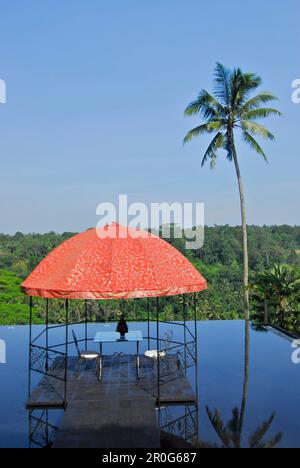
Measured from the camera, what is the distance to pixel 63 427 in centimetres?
650

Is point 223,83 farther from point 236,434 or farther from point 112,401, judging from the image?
point 236,434

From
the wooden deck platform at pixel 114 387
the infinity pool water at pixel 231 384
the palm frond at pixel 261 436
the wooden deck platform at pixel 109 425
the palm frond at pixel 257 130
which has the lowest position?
the infinity pool water at pixel 231 384

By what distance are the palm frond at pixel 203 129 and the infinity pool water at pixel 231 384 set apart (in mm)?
10057

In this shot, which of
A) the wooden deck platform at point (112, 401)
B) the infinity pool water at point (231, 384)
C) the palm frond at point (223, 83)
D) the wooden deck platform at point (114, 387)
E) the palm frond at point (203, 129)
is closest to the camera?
the wooden deck platform at point (112, 401)

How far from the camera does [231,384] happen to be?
905 cm

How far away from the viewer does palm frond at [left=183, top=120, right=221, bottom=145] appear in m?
20.4

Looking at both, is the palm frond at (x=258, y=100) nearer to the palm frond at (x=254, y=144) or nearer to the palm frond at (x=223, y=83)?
the palm frond at (x=223, y=83)

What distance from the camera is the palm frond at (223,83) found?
20984 millimetres

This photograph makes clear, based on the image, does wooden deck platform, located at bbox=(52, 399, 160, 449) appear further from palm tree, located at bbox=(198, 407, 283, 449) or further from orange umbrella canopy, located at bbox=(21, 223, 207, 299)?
orange umbrella canopy, located at bbox=(21, 223, 207, 299)

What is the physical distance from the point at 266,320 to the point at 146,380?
8200 millimetres

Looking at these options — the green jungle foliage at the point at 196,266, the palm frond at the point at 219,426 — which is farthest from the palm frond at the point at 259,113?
the palm frond at the point at 219,426

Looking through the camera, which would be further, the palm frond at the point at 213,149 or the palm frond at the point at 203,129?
the palm frond at the point at 213,149

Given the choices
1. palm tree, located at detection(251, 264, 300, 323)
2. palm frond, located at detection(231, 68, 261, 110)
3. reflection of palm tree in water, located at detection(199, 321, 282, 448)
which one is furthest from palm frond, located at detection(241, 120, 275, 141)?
reflection of palm tree in water, located at detection(199, 321, 282, 448)

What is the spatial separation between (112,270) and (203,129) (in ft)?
49.8
